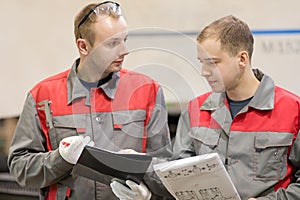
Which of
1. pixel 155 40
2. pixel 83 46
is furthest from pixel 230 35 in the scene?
pixel 83 46

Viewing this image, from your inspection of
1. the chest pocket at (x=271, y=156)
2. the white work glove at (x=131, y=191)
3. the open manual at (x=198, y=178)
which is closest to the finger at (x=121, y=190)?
the white work glove at (x=131, y=191)

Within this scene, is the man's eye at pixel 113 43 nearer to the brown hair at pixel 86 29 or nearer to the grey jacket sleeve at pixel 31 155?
the brown hair at pixel 86 29

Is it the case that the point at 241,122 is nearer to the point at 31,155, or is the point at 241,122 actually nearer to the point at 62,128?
the point at 62,128

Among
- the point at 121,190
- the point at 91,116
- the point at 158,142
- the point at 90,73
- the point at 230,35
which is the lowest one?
the point at 121,190

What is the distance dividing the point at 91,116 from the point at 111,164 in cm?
21

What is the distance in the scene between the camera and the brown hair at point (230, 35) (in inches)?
67.5

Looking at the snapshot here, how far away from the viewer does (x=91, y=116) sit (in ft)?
5.79

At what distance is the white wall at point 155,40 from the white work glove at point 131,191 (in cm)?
31

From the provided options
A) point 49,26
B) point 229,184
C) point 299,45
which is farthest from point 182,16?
point 229,184

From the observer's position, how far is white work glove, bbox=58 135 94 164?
1.70m

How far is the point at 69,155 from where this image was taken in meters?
1.72

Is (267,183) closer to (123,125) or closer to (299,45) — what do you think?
(123,125)

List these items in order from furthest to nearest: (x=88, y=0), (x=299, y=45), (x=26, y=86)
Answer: (x=26, y=86), (x=88, y=0), (x=299, y=45)

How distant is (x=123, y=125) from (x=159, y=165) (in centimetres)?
20
